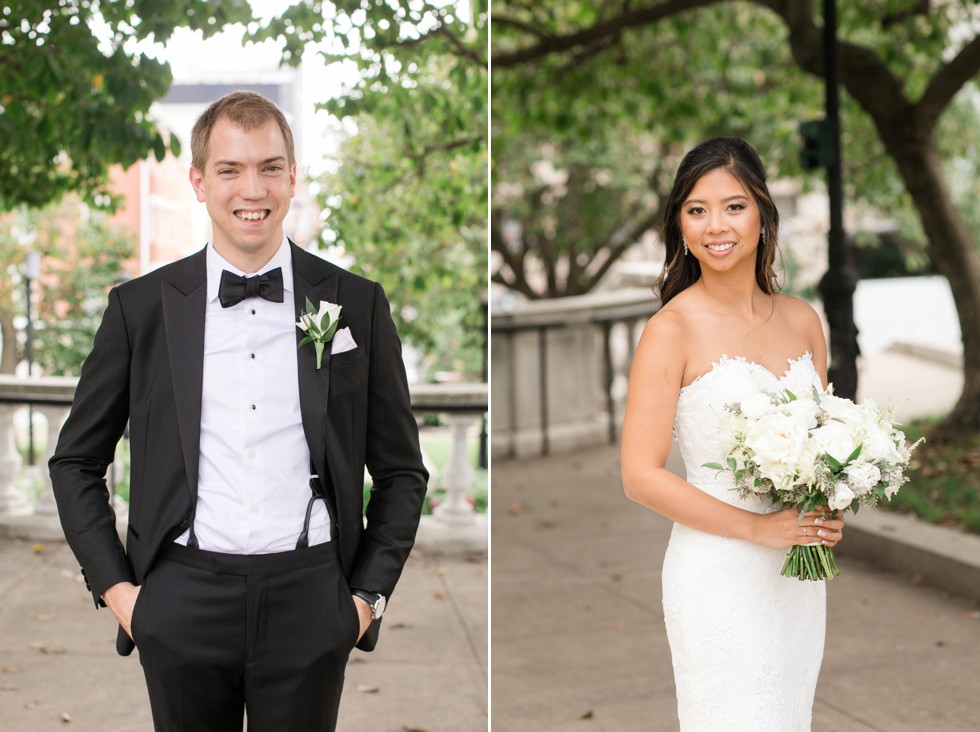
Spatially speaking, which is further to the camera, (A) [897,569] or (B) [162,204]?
(A) [897,569]

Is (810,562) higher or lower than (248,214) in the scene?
lower

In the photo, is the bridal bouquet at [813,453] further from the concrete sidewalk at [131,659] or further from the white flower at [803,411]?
the concrete sidewalk at [131,659]

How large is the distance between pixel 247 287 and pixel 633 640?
423 centimetres

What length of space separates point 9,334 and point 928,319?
28.9 metres

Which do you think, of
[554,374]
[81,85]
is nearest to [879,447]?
[81,85]

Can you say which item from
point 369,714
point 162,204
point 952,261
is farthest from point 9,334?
point 952,261

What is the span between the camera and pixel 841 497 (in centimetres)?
288

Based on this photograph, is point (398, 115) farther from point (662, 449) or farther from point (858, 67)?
point (858, 67)

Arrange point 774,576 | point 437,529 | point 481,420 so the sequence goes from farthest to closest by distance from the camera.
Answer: point 481,420 → point 437,529 → point 774,576

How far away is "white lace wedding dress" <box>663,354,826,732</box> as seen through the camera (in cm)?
323

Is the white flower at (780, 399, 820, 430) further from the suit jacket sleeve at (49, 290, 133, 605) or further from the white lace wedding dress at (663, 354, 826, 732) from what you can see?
the suit jacket sleeve at (49, 290, 133, 605)

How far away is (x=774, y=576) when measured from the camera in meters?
→ 3.30

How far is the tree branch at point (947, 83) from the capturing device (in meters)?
10.0

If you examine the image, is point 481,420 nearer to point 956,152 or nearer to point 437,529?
point 437,529
